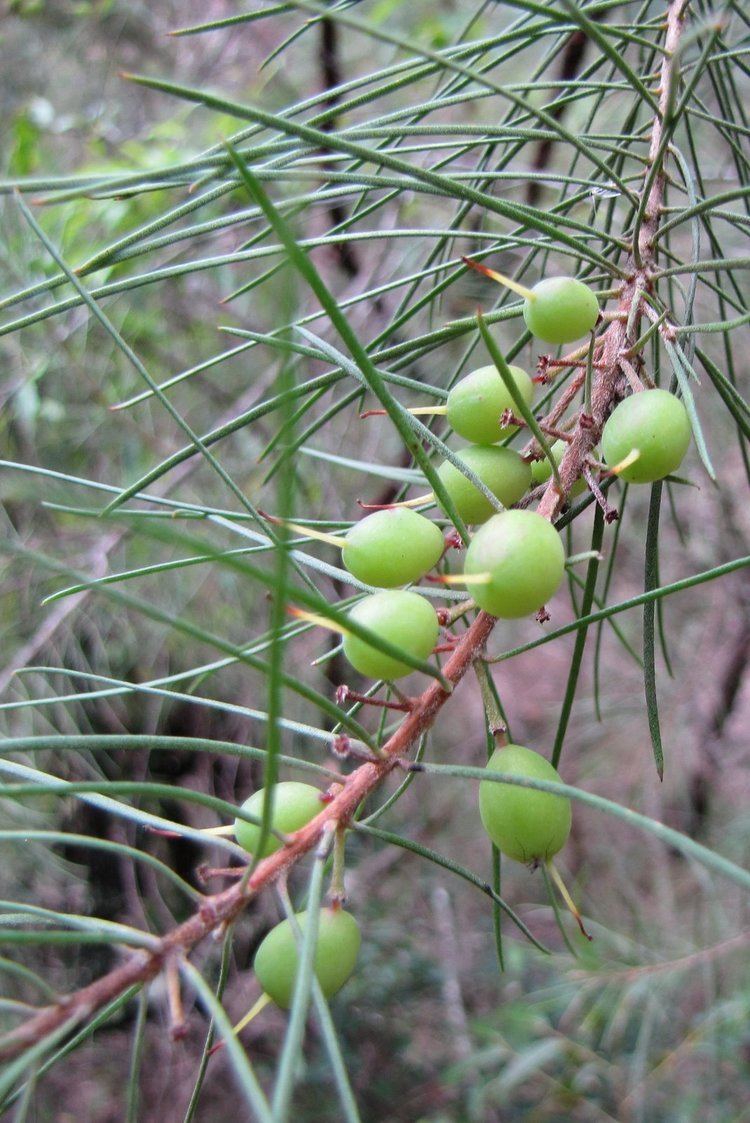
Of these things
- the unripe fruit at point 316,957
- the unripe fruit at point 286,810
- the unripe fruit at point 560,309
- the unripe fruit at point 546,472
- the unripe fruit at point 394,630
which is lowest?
the unripe fruit at point 316,957

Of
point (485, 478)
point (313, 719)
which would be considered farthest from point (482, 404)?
point (313, 719)

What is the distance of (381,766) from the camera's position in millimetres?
302

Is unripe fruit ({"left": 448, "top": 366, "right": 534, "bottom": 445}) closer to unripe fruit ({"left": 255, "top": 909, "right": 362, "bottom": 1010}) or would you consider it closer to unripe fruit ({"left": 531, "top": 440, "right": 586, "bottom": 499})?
unripe fruit ({"left": 531, "top": 440, "right": 586, "bottom": 499})

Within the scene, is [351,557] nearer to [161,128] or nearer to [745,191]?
[745,191]

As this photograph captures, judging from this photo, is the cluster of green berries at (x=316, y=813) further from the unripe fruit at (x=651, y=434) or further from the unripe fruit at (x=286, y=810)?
the unripe fruit at (x=651, y=434)

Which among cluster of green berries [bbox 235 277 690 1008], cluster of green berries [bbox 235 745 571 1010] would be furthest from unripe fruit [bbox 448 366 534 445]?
cluster of green berries [bbox 235 745 571 1010]

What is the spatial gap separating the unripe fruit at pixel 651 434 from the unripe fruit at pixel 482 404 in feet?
0.14

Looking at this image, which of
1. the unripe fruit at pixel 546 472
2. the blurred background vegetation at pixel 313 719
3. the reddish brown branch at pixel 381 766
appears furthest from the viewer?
the blurred background vegetation at pixel 313 719

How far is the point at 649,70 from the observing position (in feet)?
1.79

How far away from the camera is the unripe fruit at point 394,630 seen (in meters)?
0.28

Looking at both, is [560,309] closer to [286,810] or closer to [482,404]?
[482,404]

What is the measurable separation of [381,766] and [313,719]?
0.89 metres

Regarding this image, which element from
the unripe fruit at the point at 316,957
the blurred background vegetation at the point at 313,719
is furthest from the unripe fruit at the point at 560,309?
the blurred background vegetation at the point at 313,719

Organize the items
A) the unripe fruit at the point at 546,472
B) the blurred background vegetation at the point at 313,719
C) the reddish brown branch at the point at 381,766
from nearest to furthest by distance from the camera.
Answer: the reddish brown branch at the point at 381,766 → the unripe fruit at the point at 546,472 → the blurred background vegetation at the point at 313,719
